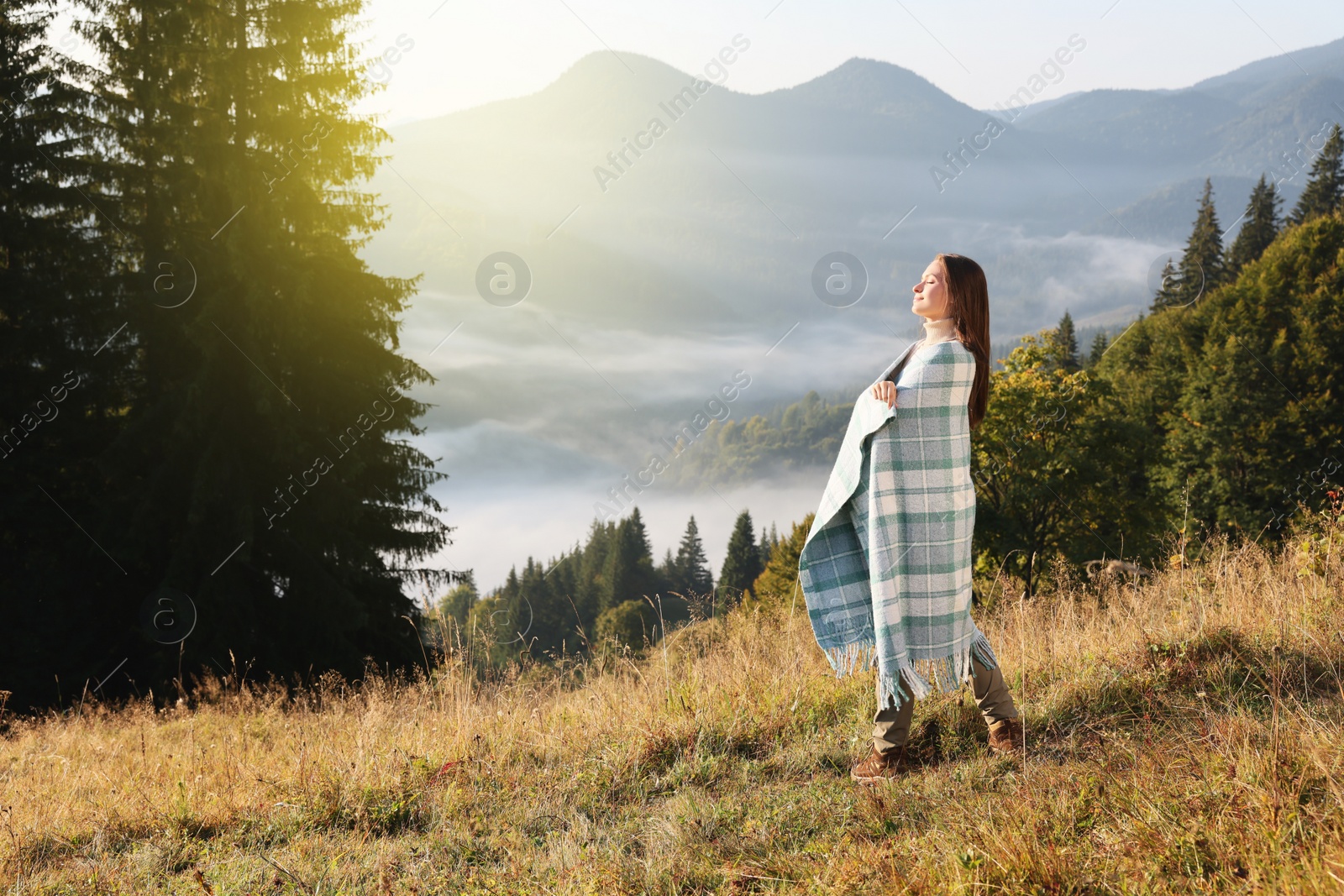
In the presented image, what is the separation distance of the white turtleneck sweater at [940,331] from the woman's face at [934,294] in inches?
1.0

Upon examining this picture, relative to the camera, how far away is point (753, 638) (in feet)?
17.4

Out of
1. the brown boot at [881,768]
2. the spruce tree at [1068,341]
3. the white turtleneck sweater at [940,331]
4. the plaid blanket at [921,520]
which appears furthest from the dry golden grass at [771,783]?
the spruce tree at [1068,341]

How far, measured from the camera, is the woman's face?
332 centimetres

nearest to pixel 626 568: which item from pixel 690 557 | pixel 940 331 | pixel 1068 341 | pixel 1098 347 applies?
pixel 690 557

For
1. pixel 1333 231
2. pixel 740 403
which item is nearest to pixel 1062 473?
pixel 1333 231

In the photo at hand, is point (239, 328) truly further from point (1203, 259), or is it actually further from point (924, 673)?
point (1203, 259)

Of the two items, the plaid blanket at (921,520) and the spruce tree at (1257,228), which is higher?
the spruce tree at (1257,228)

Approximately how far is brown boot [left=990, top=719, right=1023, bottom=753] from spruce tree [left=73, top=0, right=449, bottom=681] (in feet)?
38.2

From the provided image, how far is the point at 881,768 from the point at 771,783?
1.56 ft

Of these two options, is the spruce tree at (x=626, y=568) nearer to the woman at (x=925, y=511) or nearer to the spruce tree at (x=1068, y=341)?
the spruce tree at (x=1068, y=341)

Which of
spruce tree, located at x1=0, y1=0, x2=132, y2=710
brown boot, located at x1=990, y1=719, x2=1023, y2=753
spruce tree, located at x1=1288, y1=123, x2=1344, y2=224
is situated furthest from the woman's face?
spruce tree, located at x1=1288, y1=123, x2=1344, y2=224

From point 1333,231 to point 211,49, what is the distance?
36536mm

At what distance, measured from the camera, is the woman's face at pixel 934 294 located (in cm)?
332

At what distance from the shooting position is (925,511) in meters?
3.26
